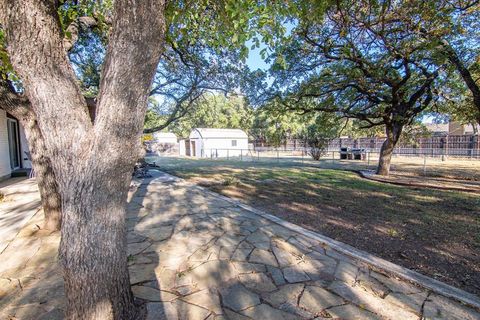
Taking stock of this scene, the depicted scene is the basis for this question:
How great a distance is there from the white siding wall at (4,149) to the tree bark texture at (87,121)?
27.5 ft

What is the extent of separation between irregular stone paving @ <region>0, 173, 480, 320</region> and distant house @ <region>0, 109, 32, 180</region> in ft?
19.4

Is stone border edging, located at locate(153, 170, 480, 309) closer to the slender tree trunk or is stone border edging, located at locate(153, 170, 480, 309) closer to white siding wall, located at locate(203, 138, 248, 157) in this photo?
the slender tree trunk

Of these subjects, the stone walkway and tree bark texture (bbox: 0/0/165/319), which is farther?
the stone walkway

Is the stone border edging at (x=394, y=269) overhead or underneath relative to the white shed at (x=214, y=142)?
underneath

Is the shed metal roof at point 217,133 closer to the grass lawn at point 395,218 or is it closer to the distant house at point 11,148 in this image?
the distant house at point 11,148

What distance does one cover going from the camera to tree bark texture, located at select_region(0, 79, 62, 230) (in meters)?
3.21

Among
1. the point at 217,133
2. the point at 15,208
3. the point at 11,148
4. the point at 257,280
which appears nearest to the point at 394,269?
the point at 257,280

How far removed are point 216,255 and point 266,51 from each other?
7.98 feet

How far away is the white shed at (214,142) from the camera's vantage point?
2683cm

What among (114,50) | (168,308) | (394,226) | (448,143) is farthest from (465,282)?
(448,143)

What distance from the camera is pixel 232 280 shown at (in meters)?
2.42

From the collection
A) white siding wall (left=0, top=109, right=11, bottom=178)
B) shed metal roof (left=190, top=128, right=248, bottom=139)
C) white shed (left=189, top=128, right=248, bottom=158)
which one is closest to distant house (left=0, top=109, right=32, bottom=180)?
white siding wall (left=0, top=109, right=11, bottom=178)

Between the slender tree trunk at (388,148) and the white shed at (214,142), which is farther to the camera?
the white shed at (214,142)

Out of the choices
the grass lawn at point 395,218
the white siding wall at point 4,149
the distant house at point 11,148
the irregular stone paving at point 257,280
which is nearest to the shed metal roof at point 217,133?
the distant house at point 11,148
